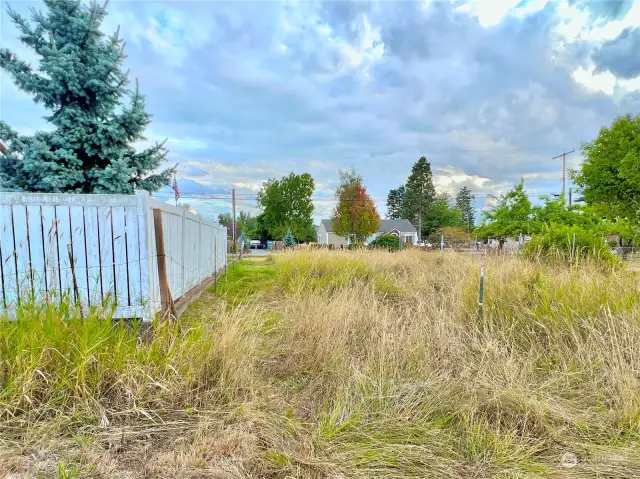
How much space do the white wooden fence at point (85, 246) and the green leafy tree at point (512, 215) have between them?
16816 millimetres

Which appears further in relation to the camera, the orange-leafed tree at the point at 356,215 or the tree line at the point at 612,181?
the orange-leafed tree at the point at 356,215

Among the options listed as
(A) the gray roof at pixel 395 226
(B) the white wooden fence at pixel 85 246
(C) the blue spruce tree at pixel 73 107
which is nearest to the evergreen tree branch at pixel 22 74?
(C) the blue spruce tree at pixel 73 107

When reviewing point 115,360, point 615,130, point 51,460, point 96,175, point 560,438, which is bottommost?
point 560,438

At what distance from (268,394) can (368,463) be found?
2.92 ft

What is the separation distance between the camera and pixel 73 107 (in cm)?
540

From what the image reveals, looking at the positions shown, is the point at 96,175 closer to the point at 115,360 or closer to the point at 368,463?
the point at 115,360

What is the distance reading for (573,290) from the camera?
3674 millimetres

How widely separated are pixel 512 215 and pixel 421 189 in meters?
32.0

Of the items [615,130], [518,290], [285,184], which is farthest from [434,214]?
[518,290]

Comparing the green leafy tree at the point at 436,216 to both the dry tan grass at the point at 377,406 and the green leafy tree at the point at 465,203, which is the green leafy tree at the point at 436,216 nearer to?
the green leafy tree at the point at 465,203

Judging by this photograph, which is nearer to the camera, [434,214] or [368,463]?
[368,463]

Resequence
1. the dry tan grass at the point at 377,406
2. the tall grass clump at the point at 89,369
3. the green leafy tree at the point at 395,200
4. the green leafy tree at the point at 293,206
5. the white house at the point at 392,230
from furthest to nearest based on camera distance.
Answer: the green leafy tree at the point at 395,200 < the white house at the point at 392,230 < the green leafy tree at the point at 293,206 < the tall grass clump at the point at 89,369 < the dry tan grass at the point at 377,406

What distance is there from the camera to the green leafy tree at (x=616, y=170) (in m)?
10.8

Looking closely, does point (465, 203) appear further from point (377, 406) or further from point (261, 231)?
point (377, 406)
